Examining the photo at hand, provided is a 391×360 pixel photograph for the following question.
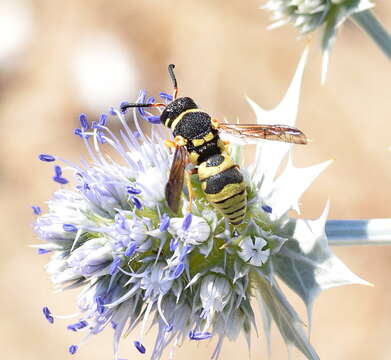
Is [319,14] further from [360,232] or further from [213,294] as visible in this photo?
[213,294]

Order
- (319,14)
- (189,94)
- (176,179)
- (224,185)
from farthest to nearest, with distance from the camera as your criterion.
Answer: (189,94)
(319,14)
(224,185)
(176,179)

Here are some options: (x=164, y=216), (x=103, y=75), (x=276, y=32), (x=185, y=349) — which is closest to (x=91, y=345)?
(x=185, y=349)

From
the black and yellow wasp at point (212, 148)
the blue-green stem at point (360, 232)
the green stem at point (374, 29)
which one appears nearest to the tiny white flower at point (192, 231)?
the black and yellow wasp at point (212, 148)

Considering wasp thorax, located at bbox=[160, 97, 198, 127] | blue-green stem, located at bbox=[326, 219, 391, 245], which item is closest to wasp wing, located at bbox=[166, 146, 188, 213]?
wasp thorax, located at bbox=[160, 97, 198, 127]

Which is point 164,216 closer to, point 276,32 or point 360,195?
point 360,195

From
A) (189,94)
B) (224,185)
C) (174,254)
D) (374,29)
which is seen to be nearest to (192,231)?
(174,254)

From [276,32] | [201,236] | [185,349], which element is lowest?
[185,349]

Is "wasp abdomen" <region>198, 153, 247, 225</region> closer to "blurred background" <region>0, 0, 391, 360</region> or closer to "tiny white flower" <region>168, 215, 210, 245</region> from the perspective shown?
"tiny white flower" <region>168, 215, 210, 245</region>
